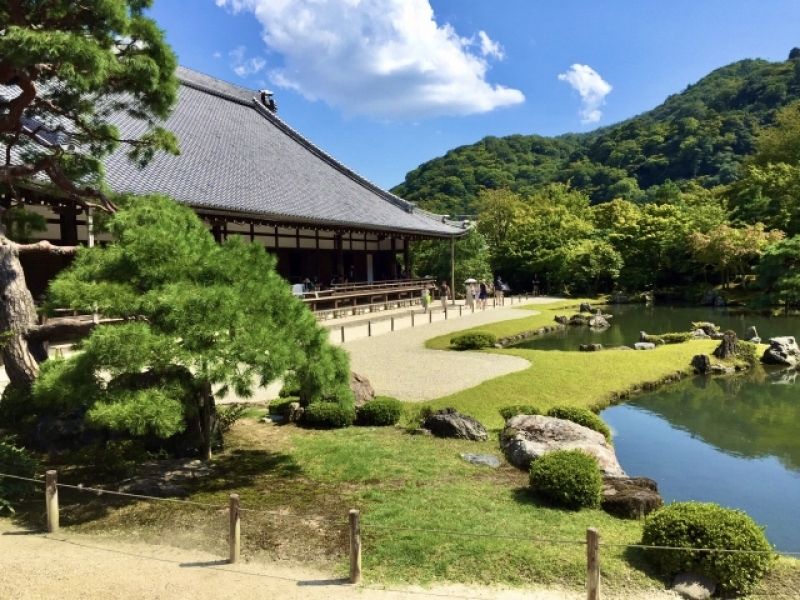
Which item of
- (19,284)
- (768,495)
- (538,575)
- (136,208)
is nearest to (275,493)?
(538,575)

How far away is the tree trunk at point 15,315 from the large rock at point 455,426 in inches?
241

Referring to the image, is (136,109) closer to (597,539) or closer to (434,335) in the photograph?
(597,539)

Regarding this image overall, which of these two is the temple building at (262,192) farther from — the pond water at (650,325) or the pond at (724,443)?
the pond at (724,443)

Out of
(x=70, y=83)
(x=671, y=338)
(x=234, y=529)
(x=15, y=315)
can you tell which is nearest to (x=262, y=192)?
(x=15, y=315)

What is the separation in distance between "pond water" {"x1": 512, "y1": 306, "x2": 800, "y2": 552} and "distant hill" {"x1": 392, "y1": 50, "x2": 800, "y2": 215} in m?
58.9

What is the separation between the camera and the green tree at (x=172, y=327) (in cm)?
639

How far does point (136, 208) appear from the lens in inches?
299

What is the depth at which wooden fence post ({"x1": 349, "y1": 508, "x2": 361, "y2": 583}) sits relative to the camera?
17.5ft

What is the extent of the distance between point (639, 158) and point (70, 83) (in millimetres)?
94593

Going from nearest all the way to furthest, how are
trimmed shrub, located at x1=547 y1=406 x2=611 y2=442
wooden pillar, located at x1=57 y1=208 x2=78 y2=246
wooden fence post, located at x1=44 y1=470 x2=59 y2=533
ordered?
wooden fence post, located at x1=44 y1=470 x2=59 y2=533 < trimmed shrub, located at x1=547 y1=406 x2=611 y2=442 < wooden pillar, located at x1=57 y1=208 x2=78 y2=246

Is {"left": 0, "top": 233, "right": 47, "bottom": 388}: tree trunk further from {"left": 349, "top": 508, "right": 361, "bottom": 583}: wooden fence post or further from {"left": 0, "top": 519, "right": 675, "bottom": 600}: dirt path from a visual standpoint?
{"left": 349, "top": 508, "right": 361, "bottom": 583}: wooden fence post

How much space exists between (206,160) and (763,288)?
31366mm

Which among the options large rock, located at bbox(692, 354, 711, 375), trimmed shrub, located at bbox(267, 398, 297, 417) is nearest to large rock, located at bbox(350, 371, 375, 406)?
trimmed shrub, located at bbox(267, 398, 297, 417)

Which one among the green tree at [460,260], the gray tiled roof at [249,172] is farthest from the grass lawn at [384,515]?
the green tree at [460,260]
